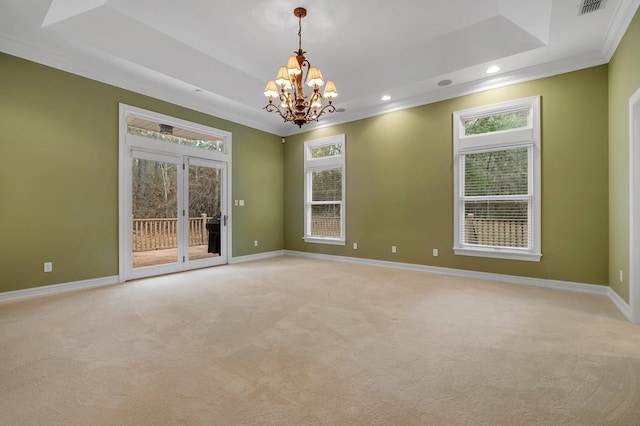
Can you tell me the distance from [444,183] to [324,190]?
8.83ft

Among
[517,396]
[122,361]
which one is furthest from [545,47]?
[122,361]

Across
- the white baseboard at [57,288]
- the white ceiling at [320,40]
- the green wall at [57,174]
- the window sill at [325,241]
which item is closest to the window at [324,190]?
the window sill at [325,241]

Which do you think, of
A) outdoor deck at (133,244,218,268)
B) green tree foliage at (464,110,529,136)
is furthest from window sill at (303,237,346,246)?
green tree foliage at (464,110,529,136)

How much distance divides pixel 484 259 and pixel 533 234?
77 cm

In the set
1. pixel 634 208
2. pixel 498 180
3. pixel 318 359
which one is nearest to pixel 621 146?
pixel 634 208

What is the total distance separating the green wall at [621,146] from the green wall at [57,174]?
6268mm

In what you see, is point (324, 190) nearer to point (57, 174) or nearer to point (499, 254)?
point (499, 254)

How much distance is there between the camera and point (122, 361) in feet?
6.94

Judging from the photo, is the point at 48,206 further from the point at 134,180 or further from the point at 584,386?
the point at 584,386

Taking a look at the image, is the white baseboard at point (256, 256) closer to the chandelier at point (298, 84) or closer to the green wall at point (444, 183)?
the green wall at point (444, 183)

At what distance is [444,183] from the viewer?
5.04 m

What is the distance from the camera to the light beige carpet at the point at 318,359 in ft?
5.19

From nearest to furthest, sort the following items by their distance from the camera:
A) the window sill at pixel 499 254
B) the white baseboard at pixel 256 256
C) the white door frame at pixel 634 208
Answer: the white door frame at pixel 634 208 → the window sill at pixel 499 254 → the white baseboard at pixel 256 256

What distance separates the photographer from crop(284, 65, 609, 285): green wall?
12.8ft
